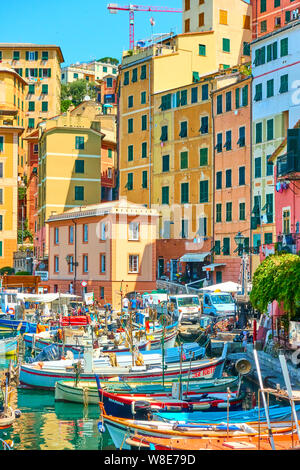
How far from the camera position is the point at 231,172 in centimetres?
5934

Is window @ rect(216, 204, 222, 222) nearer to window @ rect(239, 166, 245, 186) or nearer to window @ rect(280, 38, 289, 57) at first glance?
window @ rect(239, 166, 245, 186)

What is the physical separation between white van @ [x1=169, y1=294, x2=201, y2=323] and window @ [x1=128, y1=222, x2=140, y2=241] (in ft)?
29.4

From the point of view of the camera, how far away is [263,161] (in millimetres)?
55312

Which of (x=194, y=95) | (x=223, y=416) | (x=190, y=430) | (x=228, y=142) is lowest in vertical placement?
(x=223, y=416)

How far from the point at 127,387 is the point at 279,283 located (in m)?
7.19

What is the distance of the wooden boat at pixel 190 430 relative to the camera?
674 inches

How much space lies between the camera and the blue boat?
18875 mm

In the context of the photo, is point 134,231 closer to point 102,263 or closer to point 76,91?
point 102,263

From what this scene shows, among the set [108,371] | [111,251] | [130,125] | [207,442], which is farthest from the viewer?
[130,125]

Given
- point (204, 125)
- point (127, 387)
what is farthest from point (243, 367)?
point (204, 125)

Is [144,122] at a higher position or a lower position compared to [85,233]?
higher

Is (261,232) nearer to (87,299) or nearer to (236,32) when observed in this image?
(87,299)

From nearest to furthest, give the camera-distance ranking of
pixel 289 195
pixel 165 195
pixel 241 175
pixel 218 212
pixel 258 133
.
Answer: pixel 289 195 → pixel 258 133 → pixel 241 175 → pixel 218 212 → pixel 165 195

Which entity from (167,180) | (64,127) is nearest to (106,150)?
(64,127)
